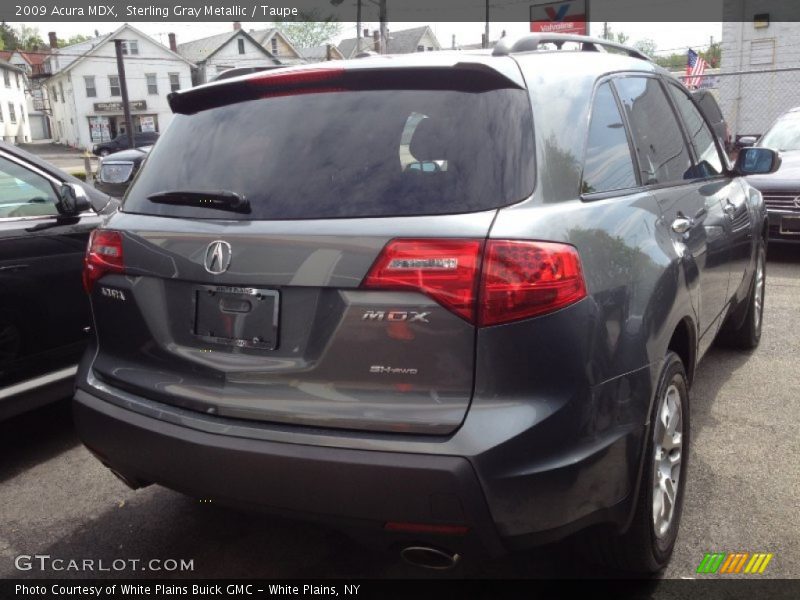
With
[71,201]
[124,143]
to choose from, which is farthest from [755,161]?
[124,143]

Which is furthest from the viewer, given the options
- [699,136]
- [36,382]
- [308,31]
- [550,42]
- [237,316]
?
[308,31]

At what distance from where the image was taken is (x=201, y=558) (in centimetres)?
287

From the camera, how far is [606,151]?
2.54 m

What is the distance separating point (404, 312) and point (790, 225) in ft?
23.7

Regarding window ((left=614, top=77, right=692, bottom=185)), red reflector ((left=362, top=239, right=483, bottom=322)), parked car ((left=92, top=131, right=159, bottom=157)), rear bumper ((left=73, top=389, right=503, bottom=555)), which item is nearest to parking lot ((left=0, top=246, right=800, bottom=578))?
rear bumper ((left=73, top=389, right=503, bottom=555))

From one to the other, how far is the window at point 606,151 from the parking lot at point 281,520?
1355mm

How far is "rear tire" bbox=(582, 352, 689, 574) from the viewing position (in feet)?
7.84

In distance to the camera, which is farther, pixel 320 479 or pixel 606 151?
pixel 606 151

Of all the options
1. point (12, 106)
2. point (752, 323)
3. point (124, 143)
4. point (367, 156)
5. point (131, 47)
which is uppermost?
point (131, 47)

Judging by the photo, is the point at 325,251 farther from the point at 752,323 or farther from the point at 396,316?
the point at 752,323

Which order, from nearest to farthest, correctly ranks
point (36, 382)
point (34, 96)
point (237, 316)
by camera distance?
point (237, 316) → point (36, 382) → point (34, 96)

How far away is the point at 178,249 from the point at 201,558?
1.26m

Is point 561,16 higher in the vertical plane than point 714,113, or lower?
higher

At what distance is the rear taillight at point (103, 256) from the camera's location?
2.51 metres
